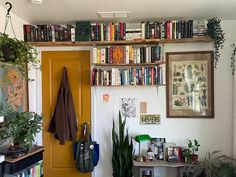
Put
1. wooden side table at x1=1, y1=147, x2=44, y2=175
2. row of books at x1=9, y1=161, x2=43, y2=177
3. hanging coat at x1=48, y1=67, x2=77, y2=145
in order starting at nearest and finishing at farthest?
wooden side table at x1=1, y1=147, x2=44, y2=175, row of books at x1=9, y1=161, x2=43, y2=177, hanging coat at x1=48, y1=67, x2=77, y2=145

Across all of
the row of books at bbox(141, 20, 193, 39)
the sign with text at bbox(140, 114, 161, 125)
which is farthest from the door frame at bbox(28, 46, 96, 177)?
the row of books at bbox(141, 20, 193, 39)

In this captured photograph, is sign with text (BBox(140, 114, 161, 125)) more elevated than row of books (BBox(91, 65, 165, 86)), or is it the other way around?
row of books (BBox(91, 65, 165, 86))

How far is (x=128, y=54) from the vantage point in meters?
3.11

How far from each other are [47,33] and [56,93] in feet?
2.69

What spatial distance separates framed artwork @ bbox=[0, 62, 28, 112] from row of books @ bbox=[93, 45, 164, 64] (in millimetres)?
976

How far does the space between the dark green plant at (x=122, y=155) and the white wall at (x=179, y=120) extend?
0.54ft

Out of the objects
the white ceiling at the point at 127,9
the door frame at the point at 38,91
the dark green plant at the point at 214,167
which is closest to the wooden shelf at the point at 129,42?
the door frame at the point at 38,91

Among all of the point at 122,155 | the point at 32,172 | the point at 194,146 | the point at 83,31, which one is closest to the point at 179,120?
the point at 194,146

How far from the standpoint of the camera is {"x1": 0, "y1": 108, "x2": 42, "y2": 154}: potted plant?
2.23 meters

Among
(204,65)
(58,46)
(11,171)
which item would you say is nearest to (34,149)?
(11,171)

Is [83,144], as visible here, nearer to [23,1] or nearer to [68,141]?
[68,141]

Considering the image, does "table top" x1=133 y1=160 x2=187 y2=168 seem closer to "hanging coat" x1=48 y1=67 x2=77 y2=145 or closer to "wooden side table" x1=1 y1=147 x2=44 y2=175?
"hanging coat" x1=48 y1=67 x2=77 y2=145

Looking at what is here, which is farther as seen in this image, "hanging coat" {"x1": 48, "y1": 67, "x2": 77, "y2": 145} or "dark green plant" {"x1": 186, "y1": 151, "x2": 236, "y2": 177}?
"hanging coat" {"x1": 48, "y1": 67, "x2": 77, "y2": 145}

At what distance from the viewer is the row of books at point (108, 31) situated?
3.13 metres
